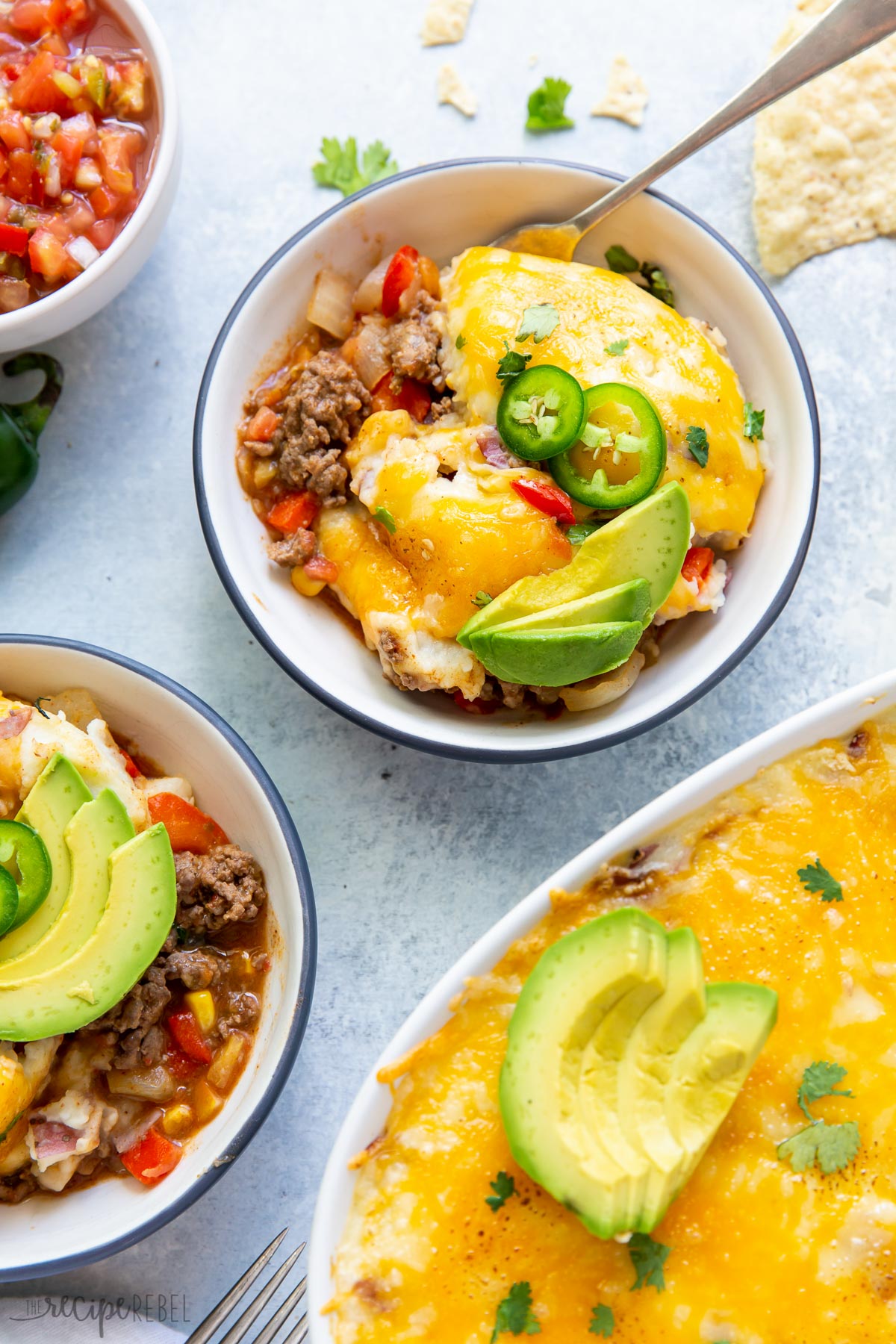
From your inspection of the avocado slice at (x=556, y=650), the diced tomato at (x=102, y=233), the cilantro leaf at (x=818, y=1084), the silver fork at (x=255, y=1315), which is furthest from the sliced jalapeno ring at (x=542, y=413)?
the silver fork at (x=255, y=1315)

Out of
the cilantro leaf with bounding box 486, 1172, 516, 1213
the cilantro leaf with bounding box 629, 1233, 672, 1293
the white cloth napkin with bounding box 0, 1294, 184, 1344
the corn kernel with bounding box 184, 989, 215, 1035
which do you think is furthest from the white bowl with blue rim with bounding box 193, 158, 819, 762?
the white cloth napkin with bounding box 0, 1294, 184, 1344

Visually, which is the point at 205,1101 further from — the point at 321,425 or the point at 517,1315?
the point at 321,425

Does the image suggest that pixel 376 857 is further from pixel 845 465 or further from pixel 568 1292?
pixel 845 465

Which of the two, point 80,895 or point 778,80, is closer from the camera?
point 80,895

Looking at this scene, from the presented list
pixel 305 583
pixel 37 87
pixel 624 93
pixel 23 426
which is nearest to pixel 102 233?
pixel 37 87

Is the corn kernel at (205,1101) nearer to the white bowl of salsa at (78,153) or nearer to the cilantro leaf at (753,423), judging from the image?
the white bowl of salsa at (78,153)
